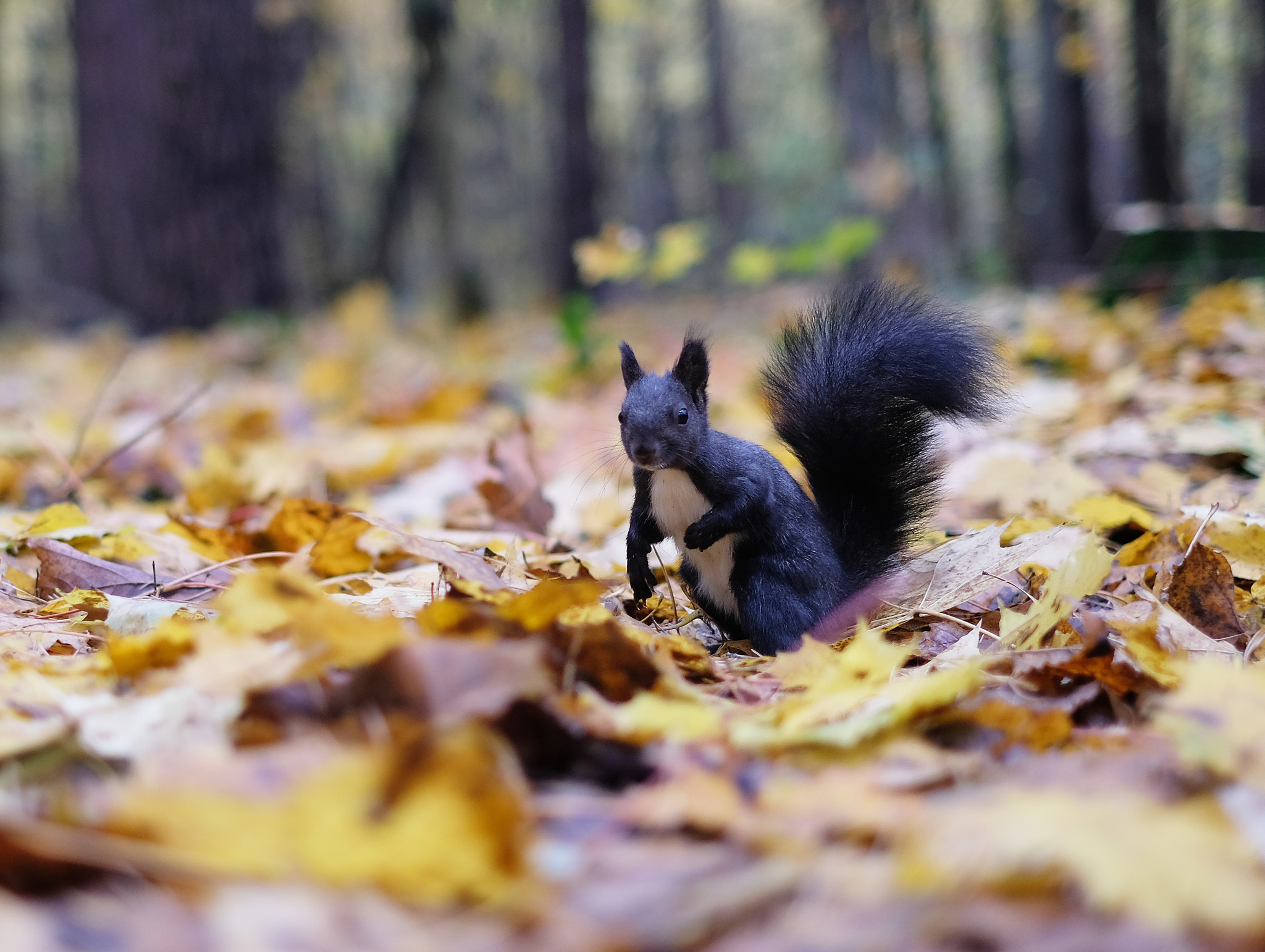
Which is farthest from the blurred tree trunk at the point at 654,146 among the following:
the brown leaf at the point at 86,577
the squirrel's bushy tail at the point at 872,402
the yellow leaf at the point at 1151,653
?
the yellow leaf at the point at 1151,653

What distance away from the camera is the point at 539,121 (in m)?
26.2

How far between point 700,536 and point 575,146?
8.28 metres

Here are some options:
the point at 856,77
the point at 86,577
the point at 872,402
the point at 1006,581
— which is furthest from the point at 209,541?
the point at 856,77

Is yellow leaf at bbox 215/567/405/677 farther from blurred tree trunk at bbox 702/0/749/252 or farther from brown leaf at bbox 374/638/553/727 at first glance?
blurred tree trunk at bbox 702/0/749/252

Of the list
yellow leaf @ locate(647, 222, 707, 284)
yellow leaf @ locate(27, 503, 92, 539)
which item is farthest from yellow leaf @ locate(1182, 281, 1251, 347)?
yellow leaf @ locate(27, 503, 92, 539)

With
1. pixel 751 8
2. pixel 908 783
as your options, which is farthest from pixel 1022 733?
pixel 751 8

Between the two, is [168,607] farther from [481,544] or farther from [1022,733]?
[1022,733]

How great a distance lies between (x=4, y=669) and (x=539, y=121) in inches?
1047

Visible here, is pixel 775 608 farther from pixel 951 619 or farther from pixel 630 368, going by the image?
pixel 630 368

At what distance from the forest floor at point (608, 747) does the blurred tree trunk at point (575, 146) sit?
765cm

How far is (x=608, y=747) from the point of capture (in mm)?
915

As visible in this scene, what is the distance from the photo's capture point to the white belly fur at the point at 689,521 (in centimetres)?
181

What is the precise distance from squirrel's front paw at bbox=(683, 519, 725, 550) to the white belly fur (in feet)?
0.26

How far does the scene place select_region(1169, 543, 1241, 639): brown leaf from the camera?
1.42m
